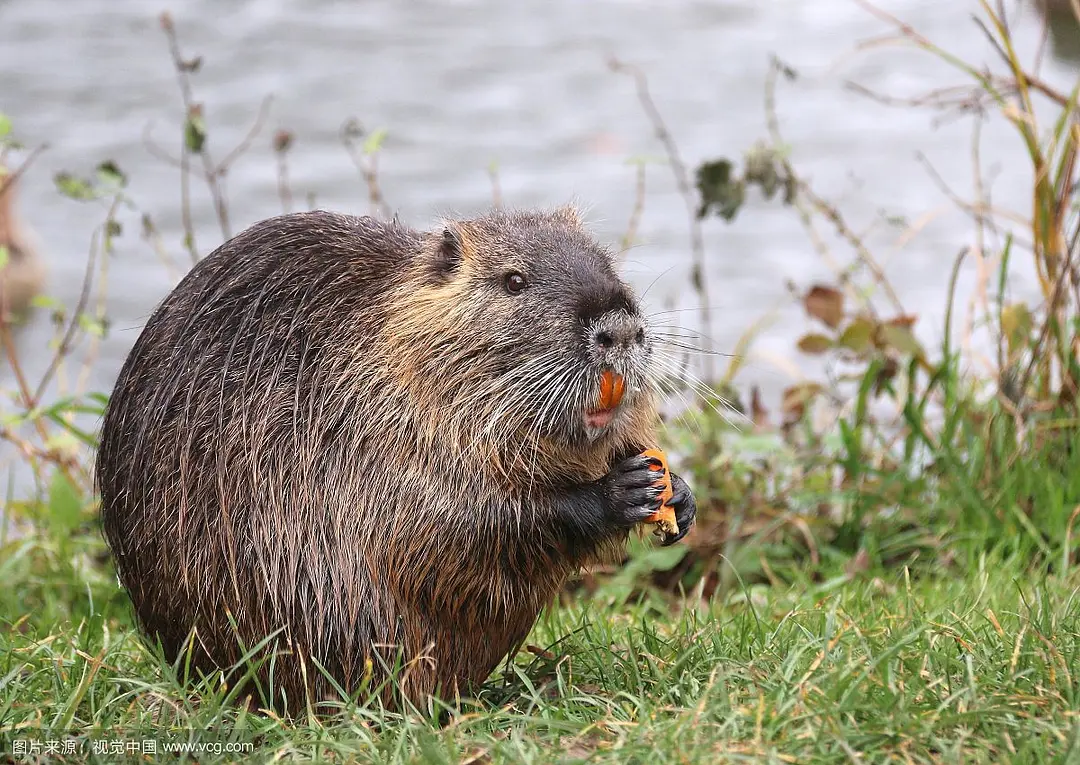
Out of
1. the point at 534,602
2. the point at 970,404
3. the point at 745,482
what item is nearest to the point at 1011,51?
the point at 970,404

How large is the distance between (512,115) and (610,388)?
6715 mm

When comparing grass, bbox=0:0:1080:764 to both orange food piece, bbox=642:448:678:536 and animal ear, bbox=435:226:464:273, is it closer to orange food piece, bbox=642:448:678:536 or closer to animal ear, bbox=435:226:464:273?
orange food piece, bbox=642:448:678:536

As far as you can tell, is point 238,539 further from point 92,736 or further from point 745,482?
point 745,482

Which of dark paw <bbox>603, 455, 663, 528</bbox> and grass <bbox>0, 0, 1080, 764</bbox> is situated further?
dark paw <bbox>603, 455, 663, 528</bbox>

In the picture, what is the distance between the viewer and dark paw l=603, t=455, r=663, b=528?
283cm

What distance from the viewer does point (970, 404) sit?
15.0 ft

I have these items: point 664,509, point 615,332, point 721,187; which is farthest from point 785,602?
point 721,187

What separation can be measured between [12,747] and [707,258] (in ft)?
20.3

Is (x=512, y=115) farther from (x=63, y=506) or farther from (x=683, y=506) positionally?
(x=683, y=506)

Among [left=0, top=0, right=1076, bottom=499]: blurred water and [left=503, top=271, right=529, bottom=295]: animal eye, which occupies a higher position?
[left=0, top=0, right=1076, bottom=499]: blurred water

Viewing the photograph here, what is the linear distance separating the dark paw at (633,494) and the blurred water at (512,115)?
4.46m

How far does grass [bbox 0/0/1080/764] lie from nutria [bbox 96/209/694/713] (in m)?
0.15

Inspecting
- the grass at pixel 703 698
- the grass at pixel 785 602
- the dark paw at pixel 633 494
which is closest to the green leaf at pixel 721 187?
the grass at pixel 785 602

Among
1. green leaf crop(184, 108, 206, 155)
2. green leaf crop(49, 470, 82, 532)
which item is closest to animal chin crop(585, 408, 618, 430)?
green leaf crop(49, 470, 82, 532)
